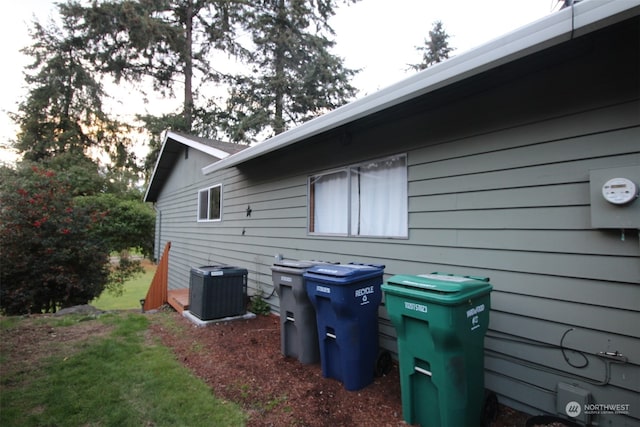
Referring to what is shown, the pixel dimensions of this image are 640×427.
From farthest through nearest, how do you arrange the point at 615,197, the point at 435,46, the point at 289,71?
the point at 435,46
the point at 289,71
the point at 615,197

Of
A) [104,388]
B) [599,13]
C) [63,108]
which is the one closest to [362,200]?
[599,13]

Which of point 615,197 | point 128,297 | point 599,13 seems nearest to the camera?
point 599,13

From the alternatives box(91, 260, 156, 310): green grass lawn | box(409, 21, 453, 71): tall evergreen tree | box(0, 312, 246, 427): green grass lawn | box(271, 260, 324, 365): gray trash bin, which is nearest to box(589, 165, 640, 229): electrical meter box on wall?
box(271, 260, 324, 365): gray trash bin

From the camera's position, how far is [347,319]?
9.66 ft

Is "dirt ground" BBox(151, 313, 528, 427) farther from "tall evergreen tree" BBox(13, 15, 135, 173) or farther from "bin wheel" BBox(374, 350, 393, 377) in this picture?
"tall evergreen tree" BBox(13, 15, 135, 173)

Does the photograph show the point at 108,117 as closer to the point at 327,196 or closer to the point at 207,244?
the point at 207,244

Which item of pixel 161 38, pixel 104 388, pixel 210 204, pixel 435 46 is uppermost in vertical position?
pixel 435 46

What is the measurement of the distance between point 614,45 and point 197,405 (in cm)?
420

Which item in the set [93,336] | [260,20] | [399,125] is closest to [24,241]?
[93,336]

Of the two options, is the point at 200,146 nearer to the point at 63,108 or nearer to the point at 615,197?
the point at 615,197

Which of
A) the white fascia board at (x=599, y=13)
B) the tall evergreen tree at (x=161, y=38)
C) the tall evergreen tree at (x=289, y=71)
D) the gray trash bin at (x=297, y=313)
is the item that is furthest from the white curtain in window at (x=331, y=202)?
the tall evergreen tree at (x=161, y=38)

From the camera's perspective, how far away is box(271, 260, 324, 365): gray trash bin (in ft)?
11.5

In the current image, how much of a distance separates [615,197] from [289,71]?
15.5 m

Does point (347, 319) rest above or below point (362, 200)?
below
